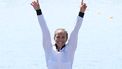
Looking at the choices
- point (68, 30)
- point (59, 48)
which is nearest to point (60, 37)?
point (59, 48)

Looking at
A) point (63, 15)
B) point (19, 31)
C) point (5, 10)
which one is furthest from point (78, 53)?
point (5, 10)

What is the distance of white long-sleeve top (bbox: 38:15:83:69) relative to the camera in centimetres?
244

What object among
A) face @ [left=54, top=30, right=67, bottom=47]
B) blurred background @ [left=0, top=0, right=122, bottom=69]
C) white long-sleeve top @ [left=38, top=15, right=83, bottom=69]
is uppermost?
face @ [left=54, top=30, right=67, bottom=47]

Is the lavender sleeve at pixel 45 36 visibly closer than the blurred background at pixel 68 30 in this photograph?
Yes

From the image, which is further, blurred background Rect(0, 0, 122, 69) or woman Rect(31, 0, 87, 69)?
blurred background Rect(0, 0, 122, 69)

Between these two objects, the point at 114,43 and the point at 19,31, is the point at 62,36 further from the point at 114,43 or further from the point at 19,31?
the point at 19,31

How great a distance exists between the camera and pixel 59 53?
97.0 inches

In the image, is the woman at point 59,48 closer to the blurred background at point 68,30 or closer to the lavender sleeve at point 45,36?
the lavender sleeve at point 45,36

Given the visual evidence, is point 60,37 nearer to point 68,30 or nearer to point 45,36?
point 45,36

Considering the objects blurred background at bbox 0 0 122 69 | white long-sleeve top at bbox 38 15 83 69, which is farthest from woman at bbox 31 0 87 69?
blurred background at bbox 0 0 122 69

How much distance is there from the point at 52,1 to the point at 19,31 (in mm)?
4560

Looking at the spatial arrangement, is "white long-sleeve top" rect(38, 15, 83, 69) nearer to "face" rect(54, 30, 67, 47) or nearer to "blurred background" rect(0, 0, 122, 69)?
"face" rect(54, 30, 67, 47)

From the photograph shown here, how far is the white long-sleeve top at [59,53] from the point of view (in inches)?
96.0

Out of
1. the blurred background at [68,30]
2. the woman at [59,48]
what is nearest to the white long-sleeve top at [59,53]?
the woman at [59,48]
